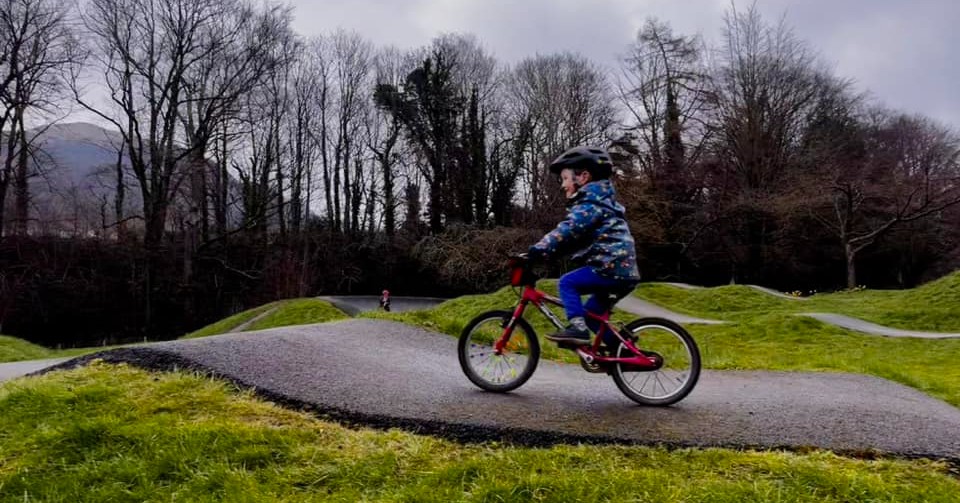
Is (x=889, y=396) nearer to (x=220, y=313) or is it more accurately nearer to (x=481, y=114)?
(x=220, y=313)

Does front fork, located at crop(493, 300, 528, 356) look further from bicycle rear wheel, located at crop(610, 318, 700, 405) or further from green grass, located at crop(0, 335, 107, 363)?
green grass, located at crop(0, 335, 107, 363)

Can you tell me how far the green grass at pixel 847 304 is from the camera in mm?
13906

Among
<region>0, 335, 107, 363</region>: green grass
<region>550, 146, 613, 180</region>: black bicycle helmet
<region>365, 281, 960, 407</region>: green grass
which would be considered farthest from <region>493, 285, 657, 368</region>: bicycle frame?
<region>0, 335, 107, 363</region>: green grass

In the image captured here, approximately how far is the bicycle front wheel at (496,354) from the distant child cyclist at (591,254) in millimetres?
362

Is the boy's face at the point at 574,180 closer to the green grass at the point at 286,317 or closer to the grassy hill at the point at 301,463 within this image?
the grassy hill at the point at 301,463

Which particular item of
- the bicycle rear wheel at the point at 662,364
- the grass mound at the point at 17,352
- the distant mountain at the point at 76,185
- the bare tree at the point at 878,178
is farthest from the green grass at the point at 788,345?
the distant mountain at the point at 76,185

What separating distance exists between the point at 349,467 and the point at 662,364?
224 cm

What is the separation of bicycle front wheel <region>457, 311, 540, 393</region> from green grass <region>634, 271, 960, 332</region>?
483 inches

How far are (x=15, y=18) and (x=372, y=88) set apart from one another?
19097 millimetres

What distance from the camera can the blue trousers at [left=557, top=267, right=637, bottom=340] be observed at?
13.4 ft

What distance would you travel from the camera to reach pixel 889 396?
15.9 feet

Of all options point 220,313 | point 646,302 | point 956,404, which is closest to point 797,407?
point 956,404

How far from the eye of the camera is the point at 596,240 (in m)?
4.11

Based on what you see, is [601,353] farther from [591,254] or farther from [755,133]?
[755,133]
